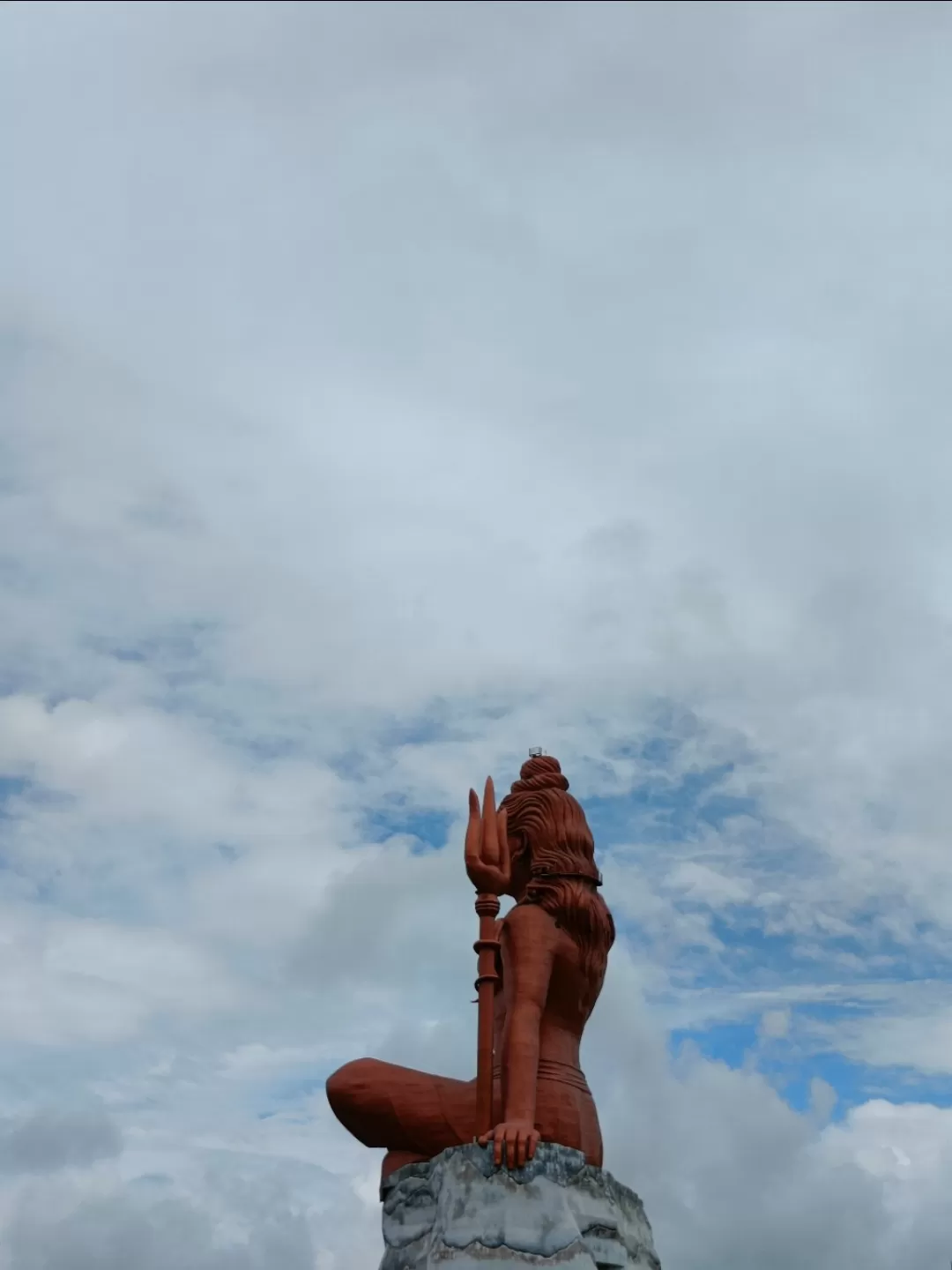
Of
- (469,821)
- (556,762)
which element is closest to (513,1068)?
(469,821)

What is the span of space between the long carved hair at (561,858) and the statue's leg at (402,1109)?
1471mm

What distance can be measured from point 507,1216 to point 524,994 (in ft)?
5.36

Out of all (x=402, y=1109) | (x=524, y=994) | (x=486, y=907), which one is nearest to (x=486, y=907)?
(x=486, y=907)

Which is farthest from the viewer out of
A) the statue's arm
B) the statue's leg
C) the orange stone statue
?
the statue's leg

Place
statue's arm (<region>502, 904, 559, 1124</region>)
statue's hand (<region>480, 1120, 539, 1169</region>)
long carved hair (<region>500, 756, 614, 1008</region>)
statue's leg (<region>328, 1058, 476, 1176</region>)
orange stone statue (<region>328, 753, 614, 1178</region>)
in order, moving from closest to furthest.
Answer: statue's hand (<region>480, 1120, 539, 1169</region>) → statue's arm (<region>502, 904, 559, 1124</region>) → orange stone statue (<region>328, 753, 614, 1178</region>) → statue's leg (<region>328, 1058, 476, 1176</region>) → long carved hair (<region>500, 756, 614, 1008</region>)

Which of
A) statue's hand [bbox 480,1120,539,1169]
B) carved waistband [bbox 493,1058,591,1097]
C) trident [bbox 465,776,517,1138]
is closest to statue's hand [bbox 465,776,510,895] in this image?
trident [bbox 465,776,517,1138]

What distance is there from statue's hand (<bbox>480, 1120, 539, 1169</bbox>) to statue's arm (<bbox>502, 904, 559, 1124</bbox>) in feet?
0.39

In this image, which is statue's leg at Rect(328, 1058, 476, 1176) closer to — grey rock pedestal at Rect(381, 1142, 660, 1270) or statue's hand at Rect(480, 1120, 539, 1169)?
grey rock pedestal at Rect(381, 1142, 660, 1270)

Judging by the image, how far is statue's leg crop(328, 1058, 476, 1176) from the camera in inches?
443

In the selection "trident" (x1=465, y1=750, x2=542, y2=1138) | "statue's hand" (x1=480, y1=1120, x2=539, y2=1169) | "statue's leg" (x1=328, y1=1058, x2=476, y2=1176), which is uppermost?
"trident" (x1=465, y1=750, x2=542, y2=1138)

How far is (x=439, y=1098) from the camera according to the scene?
37.2 feet

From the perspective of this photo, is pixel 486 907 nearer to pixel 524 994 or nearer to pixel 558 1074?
pixel 524 994

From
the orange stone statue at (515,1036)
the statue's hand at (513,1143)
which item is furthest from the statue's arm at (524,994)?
the statue's hand at (513,1143)

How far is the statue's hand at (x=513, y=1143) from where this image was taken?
1050 cm
